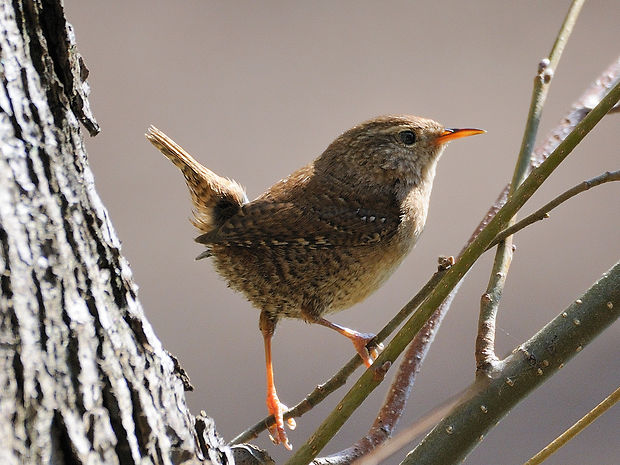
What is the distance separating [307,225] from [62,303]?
4.76 ft

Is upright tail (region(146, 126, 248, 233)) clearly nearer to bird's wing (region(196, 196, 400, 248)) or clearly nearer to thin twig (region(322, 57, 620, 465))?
bird's wing (region(196, 196, 400, 248))

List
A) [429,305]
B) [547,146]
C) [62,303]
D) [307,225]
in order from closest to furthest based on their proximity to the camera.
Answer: [62,303], [429,305], [547,146], [307,225]

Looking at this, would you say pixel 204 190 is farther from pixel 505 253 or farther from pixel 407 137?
pixel 505 253

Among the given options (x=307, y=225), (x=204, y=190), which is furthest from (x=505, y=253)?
(x=204, y=190)

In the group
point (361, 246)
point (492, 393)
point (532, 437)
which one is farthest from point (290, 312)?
point (532, 437)

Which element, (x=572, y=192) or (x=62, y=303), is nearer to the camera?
(x=62, y=303)

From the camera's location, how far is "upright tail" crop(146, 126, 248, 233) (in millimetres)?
2378

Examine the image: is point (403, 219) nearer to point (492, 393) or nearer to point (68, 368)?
point (492, 393)

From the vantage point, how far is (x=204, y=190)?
7.91 feet

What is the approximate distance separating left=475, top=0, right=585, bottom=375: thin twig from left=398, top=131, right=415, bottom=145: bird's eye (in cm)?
94

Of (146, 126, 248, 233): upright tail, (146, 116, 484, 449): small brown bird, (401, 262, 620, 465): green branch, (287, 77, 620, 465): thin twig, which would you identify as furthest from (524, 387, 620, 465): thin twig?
(146, 126, 248, 233): upright tail

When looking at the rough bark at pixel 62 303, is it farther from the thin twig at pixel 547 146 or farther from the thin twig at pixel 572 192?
the thin twig at pixel 572 192

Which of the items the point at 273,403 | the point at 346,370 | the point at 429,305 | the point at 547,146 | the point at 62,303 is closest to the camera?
the point at 62,303

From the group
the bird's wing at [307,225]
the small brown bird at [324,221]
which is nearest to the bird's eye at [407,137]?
the small brown bird at [324,221]
